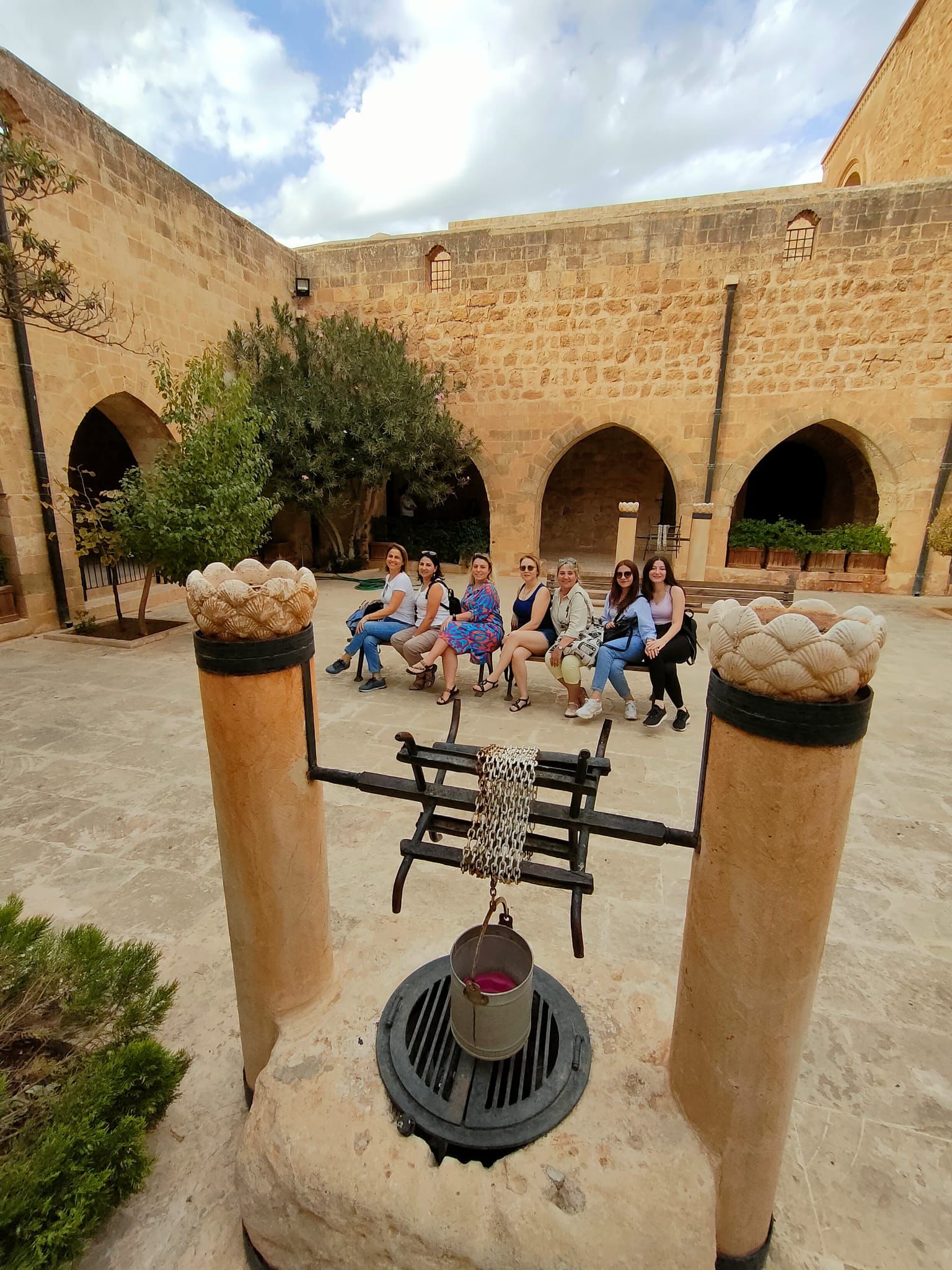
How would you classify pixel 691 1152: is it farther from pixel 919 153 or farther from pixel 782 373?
pixel 919 153

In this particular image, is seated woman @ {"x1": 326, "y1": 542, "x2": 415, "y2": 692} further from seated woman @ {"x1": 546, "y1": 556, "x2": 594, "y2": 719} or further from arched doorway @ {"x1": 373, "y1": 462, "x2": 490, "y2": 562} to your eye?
arched doorway @ {"x1": 373, "y1": 462, "x2": 490, "y2": 562}

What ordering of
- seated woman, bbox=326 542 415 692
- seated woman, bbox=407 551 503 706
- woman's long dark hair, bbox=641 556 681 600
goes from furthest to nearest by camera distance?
seated woman, bbox=326 542 415 692 → seated woman, bbox=407 551 503 706 → woman's long dark hair, bbox=641 556 681 600

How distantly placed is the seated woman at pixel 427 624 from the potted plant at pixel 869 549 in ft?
26.4

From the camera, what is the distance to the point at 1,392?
20.3 feet

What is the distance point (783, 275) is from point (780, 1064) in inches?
435

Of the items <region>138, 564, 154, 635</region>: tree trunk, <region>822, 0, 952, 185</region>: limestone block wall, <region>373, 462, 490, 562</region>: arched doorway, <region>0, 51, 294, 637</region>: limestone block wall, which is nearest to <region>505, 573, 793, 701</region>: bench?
<region>138, 564, 154, 635</region>: tree trunk

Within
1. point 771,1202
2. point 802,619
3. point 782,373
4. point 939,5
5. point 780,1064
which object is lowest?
point 771,1202

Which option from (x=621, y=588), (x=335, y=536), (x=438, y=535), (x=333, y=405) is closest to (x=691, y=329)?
(x=438, y=535)

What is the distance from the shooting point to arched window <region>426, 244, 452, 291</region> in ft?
34.0

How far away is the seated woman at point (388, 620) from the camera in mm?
4949

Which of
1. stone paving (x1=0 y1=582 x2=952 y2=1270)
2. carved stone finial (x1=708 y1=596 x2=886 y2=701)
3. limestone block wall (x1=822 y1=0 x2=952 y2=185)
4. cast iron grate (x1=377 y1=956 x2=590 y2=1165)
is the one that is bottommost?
stone paving (x1=0 y1=582 x2=952 y2=1270)

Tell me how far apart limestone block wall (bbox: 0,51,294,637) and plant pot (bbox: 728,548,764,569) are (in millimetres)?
9010

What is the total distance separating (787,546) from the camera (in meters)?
9.96

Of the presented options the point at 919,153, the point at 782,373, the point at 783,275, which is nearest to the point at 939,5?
the point at 919,153
